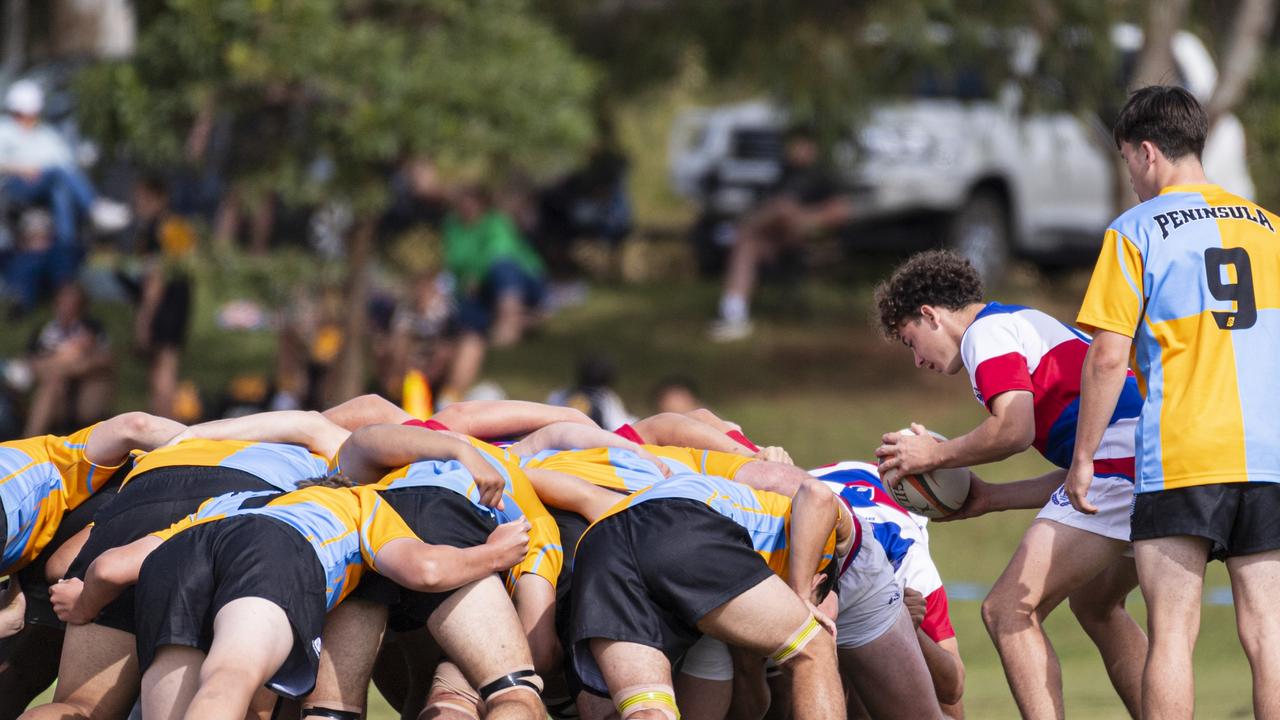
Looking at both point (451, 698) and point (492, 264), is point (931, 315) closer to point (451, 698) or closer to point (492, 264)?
point (451, 698)

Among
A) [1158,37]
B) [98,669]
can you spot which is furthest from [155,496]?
[1158,37]

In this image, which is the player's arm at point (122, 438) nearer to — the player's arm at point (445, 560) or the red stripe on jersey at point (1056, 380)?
the player's arm at point (445, 560)

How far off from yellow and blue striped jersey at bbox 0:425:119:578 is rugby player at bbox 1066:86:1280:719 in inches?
135

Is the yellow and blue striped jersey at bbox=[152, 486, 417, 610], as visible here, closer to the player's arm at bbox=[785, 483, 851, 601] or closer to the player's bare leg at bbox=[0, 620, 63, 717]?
the player's bare leg at bbox=[0, 620, 63, 717]

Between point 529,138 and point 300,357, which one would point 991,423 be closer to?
point 529,138

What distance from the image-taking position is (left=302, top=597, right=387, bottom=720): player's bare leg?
5.20m

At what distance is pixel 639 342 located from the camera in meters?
15.2

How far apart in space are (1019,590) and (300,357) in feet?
26.9

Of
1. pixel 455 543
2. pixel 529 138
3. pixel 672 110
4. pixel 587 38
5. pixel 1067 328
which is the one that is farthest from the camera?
pixel 672 110

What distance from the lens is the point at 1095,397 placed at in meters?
5.08

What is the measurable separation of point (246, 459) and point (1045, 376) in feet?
9.03

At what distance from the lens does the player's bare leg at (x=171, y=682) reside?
16.2ft

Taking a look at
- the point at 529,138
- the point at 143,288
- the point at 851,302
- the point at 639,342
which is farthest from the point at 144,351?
the point at 851,302

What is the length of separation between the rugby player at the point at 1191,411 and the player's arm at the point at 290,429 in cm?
267
